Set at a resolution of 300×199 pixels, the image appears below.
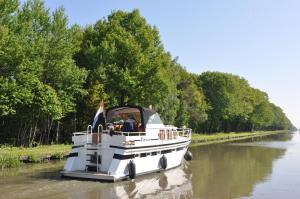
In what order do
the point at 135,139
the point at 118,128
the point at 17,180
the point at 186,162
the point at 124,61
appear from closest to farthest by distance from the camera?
the point at 17,180 → the point at 135,139 → the point at 118,128 → the point at 186,162 → the point at 124,61

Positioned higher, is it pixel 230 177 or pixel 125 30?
pixel 125 30

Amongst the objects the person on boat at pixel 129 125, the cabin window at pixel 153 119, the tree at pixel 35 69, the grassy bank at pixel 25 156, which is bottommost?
the grassy bank at pixel 25 156

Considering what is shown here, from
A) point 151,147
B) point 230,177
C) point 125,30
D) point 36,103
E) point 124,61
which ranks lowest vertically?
point 230,177

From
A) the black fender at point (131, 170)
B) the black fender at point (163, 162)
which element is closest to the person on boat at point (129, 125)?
the black fender at point (131, 170)

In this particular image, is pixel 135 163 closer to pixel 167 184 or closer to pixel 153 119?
pixel 167 184

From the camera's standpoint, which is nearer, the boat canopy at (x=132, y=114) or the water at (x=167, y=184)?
the water at (x=167, y=184)

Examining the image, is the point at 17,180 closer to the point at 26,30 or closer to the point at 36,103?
the point at 36,103

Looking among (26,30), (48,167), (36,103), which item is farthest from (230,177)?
(26,30)

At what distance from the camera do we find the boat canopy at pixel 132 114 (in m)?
26.2

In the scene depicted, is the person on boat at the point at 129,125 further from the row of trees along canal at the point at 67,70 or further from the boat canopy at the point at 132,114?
the row of trees along canal at the point at 67,70

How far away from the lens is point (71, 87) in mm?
40938

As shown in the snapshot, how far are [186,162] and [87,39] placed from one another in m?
22.4

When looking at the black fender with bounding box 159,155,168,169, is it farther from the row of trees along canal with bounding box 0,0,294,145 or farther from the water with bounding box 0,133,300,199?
the row of trees along canal with bounding box 0,0,294,145

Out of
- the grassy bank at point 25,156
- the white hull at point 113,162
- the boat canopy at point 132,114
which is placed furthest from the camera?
the grassy bank at point 25,156
